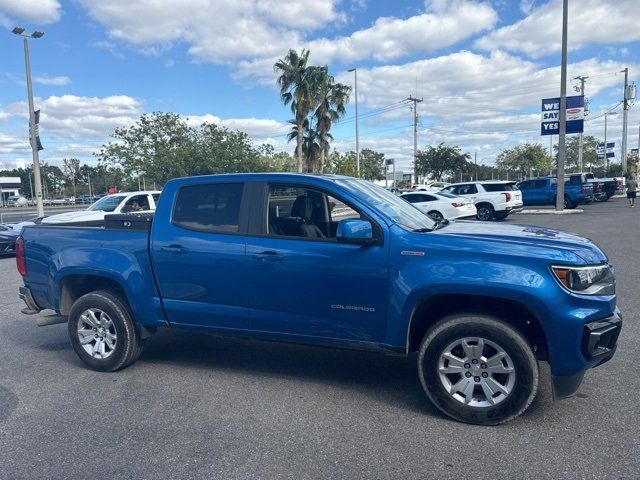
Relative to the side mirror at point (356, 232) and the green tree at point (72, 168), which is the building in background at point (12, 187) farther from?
the side mirror at point (356, 232)

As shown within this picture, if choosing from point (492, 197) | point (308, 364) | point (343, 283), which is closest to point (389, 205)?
point (343, 283)

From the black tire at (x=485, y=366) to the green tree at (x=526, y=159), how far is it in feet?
216

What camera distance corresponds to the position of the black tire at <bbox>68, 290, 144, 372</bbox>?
484 centimetres

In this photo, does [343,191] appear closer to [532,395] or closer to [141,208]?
[532,395]

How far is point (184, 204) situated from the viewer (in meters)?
4.71

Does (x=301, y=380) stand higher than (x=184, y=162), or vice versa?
(x=184, y=162)

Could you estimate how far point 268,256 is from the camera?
164 inches

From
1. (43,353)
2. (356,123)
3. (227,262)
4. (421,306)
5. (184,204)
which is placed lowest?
(43,353)

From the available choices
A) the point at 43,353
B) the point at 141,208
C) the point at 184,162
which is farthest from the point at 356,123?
the point at 43,353

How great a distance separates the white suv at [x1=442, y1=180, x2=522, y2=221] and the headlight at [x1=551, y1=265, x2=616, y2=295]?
17.3m

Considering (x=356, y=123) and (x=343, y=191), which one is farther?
(x=356, y=123)

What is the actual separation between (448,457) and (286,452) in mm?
1065

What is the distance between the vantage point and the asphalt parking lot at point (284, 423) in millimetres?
3201

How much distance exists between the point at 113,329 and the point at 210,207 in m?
1.60
